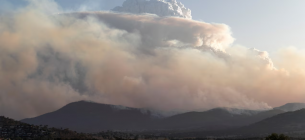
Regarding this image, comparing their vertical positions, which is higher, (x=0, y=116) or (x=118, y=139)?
(x=0, y=116)

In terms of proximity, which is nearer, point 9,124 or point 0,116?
point 9,124

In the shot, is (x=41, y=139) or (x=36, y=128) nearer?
(x=41, y=139)

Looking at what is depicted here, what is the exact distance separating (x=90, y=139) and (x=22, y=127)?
29332 mm

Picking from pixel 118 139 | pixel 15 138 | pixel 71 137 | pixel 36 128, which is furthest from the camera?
pixel 118 139

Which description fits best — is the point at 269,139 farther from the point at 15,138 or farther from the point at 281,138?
the point at 15,138

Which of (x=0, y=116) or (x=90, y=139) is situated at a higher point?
(x=0, y=116)

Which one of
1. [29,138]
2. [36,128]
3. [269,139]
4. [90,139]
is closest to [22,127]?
[36,128]

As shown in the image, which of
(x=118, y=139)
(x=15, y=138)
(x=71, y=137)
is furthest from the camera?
(x=118, y=139)

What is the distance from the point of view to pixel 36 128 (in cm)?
14338

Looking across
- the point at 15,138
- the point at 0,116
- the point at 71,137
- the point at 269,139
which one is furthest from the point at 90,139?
Result: the point at 269,139

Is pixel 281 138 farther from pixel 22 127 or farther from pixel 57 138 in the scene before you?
pixel 22 127

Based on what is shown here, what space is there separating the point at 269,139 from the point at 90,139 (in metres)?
67.7

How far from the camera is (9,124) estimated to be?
14200 centimetres

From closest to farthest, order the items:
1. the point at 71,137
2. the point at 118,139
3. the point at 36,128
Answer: the point at 71,137, the point at 36,128, the point at 118,139
